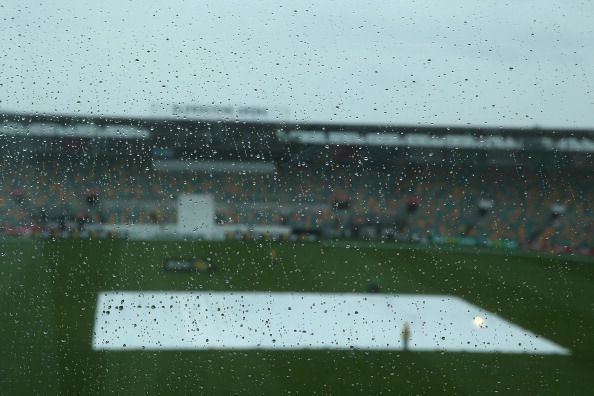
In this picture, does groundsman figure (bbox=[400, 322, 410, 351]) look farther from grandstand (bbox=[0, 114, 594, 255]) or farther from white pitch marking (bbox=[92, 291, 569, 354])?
grandstand (bbox=[0, 114, 594, 255])

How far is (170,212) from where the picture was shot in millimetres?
1700

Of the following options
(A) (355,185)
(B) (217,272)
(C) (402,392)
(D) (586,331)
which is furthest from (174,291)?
(D) (586,331)

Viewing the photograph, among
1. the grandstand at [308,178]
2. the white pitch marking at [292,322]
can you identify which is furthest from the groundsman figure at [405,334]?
the grandstand at [308,178]

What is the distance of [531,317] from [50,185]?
1.46 m

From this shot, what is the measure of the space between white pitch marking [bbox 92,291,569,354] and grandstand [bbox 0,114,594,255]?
20 cm

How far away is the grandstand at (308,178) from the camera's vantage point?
1.68 m

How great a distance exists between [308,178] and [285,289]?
32 centimetres

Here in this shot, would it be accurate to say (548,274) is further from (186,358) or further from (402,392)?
(186,358)

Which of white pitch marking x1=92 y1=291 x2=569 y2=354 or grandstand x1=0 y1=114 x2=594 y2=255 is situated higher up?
grandstand x1=0 y1=114 x2=594 y2=255

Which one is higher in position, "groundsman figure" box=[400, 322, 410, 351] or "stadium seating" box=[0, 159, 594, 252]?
"stadium seating" box=[0, 159, 594, 252]

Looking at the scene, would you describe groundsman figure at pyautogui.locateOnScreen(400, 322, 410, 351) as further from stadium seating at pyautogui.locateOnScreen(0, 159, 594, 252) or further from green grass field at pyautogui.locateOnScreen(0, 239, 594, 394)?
stadium seating at pyautogui.locateOnScreen(0, 159, 594, 252)

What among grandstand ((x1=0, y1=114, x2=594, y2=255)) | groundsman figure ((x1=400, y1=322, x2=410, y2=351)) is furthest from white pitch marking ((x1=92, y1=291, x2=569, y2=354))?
grandstand ((x1=0, y1=114, x2=594, y2=255))

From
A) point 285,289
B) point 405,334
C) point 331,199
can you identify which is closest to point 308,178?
point 331,199

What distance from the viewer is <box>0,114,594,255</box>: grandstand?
1678mm
